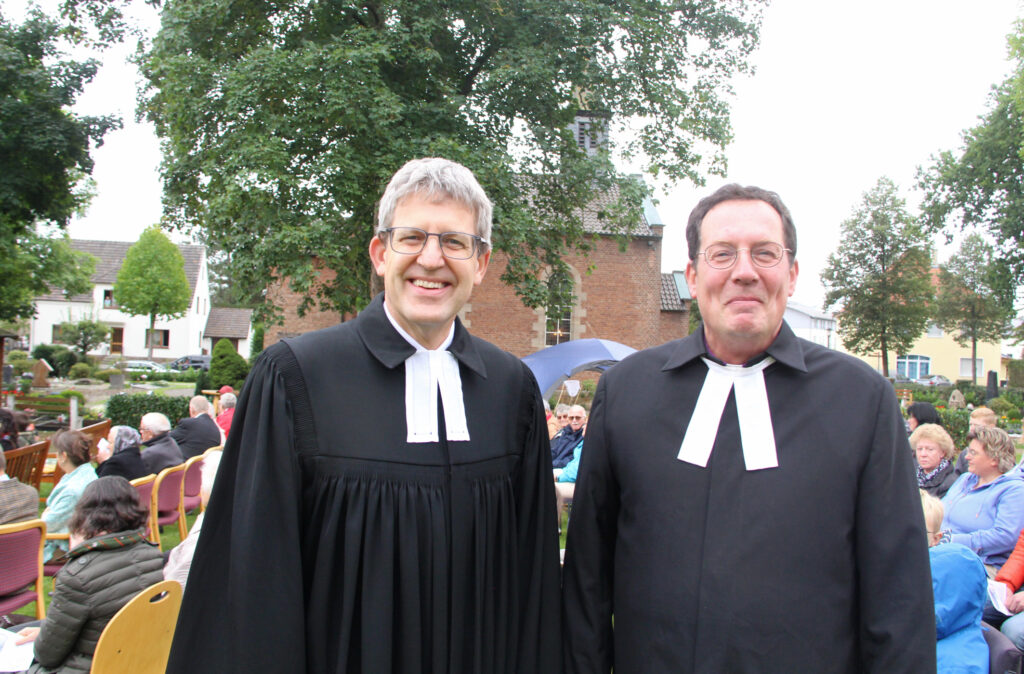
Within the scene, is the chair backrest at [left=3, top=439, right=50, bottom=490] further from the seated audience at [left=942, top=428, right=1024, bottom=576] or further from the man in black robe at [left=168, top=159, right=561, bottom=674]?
the seated audience at [left=942, top=428, right=1024, bottom=576]

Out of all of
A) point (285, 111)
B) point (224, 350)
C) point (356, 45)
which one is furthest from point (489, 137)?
point (224, 350)

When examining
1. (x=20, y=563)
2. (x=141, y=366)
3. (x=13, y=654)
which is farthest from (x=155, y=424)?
(x=141, y=366)

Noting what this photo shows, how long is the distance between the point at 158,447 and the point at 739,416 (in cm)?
672

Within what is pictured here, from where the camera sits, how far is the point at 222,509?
5.62ft

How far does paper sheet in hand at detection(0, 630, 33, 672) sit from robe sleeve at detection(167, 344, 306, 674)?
225 cm

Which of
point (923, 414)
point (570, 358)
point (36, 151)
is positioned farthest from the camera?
point (36, 151)

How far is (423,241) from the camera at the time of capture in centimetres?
181

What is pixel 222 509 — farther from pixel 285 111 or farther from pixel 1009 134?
pixel 1009 134

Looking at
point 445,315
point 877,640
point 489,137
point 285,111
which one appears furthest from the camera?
point 489,137

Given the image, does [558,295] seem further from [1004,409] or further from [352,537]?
[1004,409]

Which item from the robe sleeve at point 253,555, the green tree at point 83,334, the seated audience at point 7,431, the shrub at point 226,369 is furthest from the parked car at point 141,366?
the robe sleeve at point 253,555

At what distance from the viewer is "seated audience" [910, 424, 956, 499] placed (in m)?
5.61

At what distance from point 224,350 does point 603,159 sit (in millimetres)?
17257

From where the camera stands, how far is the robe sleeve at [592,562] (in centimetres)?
193
